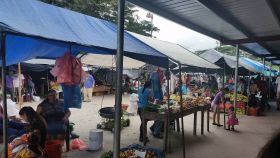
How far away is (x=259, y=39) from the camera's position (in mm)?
9375

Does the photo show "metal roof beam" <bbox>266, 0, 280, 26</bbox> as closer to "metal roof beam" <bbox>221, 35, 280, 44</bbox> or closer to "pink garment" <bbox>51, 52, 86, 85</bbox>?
"metal roof beam" <bbox>221, 35, 280, 44</bbox>

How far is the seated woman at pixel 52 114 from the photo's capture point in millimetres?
5688

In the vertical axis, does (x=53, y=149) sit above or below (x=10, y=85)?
below

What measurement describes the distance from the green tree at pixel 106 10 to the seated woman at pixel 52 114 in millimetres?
15801

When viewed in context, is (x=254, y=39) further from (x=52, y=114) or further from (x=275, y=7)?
(x=52, y=114)

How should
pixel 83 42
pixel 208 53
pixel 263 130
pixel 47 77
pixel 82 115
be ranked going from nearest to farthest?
pixel 83 42 → pixel 263 130 → pixel 82 115 → pixel 208 53 → pixel 47 77

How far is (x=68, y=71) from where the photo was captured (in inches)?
197

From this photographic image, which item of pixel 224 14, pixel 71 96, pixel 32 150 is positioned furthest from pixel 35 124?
pixel 224 14

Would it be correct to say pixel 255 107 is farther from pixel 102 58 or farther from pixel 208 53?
pixel 102 58

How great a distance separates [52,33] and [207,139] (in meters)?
6.13

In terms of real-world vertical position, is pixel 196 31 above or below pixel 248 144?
above

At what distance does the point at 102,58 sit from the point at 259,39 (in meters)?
5.58

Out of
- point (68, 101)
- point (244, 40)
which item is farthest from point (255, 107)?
point (68, 101)

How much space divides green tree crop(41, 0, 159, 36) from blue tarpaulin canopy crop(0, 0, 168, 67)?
1513 centimetres
